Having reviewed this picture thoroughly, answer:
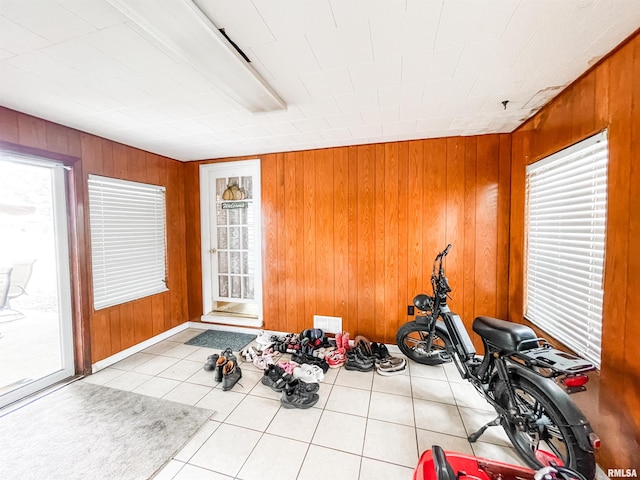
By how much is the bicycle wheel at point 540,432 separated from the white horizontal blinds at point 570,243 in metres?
0.45

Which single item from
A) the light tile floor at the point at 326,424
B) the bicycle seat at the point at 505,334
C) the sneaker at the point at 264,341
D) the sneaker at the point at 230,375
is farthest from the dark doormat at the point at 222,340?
the bicycle seat at the point at 505,334

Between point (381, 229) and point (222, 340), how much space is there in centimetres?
248

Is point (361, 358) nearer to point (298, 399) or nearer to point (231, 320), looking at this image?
point (298, 399)

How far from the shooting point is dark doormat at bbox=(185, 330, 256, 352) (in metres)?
3.14

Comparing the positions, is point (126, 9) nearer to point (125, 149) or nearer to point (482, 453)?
point (125, 149)

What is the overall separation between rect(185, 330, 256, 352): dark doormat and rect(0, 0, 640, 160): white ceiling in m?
2.49

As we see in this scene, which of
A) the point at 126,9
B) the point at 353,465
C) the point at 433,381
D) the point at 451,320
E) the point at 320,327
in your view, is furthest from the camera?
the point at 320,327

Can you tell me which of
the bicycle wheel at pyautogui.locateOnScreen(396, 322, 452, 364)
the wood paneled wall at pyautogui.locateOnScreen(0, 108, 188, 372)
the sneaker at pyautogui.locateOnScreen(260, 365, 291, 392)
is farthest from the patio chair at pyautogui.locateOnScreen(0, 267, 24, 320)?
the bicycle wheel at pyautogui.locateOnScreen(396, 322, 452, 364)

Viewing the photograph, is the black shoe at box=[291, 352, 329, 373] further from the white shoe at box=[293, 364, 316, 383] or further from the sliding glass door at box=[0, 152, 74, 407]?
the sliding glass door at box=[0, 152, 74, 407]

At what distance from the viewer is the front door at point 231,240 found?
11.2 ft

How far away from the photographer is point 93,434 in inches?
69.7

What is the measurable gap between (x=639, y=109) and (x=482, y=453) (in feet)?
6.79

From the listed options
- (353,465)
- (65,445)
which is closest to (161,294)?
(65,445)

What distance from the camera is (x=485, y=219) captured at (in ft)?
8.79
